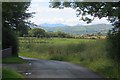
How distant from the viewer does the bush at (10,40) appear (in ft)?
151

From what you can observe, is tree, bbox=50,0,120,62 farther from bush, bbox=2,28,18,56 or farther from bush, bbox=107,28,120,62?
bush, bbox=2,28,18,56

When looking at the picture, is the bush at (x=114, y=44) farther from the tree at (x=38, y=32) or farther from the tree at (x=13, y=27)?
the tree at (x=38, y=32)

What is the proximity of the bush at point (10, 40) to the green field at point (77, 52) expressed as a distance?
7726 mm

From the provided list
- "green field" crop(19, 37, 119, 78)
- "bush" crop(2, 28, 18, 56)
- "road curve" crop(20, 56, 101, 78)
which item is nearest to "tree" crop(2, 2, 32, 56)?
"bush" crop(2, 28, 18, 56)

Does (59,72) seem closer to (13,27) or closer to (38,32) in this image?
(13,27)

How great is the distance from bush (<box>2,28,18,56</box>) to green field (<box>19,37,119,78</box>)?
7.73 meters

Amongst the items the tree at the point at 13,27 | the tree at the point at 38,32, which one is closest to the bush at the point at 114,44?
the tree at the point at 13,27

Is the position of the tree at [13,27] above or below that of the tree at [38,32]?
above

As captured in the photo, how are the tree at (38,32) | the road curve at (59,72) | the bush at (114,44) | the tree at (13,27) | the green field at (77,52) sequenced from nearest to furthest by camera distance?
the road curve at (59,72) < the bush at (114,44) < the green field at (77,52) < the tree at (13,27) < the tree at (38,32)

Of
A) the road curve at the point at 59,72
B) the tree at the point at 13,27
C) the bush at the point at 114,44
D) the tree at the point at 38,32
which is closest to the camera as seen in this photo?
the road curve at the point at 59,72

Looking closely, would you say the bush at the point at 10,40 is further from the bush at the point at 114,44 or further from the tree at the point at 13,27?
the bush at the point at 114,44

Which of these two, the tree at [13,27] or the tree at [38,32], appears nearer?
the tree at [13,27]

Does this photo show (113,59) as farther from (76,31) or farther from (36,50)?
(36,50)

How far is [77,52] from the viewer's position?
52250 mm
